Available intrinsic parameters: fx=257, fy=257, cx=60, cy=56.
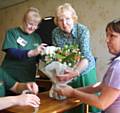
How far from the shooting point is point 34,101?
1.48m

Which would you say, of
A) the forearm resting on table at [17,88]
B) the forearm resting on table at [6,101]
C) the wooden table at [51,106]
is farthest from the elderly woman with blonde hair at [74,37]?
the forearm resting on table at [6,101]

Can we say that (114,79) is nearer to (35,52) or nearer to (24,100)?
(24,100)

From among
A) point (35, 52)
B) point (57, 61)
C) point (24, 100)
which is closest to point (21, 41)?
point (35, 52)

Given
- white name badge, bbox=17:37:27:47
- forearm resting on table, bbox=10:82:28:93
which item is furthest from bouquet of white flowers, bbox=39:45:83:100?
white name badge, bbox=17:37:27:47

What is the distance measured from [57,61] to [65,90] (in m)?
0.22

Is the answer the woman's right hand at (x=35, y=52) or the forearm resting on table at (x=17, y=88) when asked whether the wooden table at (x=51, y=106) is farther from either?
the woman's right hand at (x=35, y=52)

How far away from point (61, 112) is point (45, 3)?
10.0ft

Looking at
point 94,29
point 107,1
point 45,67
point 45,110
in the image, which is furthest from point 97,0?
point 45,110

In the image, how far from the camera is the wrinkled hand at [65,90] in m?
1.60

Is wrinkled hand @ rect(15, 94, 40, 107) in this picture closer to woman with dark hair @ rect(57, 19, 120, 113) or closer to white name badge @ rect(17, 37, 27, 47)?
woman with dark hair @ rect(57, 19, 120, 113)

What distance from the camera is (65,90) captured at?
1646 mm

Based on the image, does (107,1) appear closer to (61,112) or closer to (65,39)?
(65,39)

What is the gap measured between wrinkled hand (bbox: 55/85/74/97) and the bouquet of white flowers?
0.04 meters

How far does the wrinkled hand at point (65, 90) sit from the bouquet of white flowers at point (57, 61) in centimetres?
4
